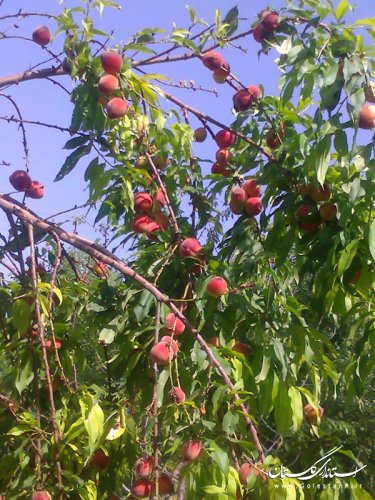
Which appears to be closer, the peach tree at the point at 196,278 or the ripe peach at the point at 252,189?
A: the peach tree at the point at 196,278

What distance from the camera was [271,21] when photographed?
4.63 feet

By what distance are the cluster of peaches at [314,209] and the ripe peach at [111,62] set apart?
49cm

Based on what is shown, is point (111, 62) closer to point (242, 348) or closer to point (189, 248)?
point (189, 248)

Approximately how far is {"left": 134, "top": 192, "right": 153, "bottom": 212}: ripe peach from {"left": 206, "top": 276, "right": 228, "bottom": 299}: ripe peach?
0.33 m

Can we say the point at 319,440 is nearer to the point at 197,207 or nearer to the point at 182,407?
the point at 182,407

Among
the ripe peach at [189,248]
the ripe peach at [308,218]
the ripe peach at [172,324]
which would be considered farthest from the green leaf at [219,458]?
the ripe peach at [308,218]

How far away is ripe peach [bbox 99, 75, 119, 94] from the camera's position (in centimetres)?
140

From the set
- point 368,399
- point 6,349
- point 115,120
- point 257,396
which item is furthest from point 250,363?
point 368,399

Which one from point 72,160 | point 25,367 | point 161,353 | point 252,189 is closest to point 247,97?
point 252,189

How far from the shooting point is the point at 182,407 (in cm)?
107

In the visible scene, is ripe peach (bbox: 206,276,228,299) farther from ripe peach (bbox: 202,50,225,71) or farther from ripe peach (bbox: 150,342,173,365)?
ripe peach (bbox: 202,50,225,71)

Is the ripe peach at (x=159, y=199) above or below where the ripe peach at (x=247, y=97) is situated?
below

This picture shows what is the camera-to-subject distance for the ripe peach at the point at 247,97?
151 centimetres

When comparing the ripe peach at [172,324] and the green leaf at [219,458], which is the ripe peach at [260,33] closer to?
the ripe peach at [172,324]
